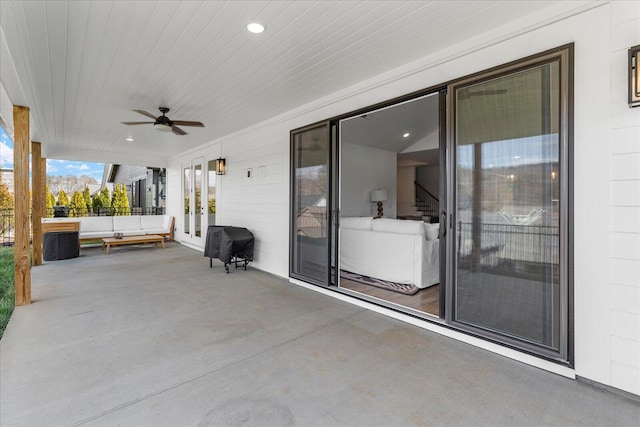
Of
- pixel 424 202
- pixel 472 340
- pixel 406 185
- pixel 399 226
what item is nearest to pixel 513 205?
pixel 472 340

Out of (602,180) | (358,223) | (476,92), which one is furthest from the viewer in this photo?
(358,223)

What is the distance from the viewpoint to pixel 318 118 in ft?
14.1

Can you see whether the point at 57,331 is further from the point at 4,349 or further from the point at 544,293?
the point at 544,293

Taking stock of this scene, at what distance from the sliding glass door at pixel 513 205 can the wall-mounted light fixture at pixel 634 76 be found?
0.33 metres

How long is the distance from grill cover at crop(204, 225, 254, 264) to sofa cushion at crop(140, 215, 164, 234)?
4.28 meters

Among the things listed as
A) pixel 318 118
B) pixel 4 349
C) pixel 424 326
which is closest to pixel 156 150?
pixel 318 118

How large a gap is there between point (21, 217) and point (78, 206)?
923 cm

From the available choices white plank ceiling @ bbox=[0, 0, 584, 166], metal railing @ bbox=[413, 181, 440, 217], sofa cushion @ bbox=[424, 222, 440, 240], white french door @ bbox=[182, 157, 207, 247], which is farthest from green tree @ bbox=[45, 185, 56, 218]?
metal railing @ bbox=[413, 181, 440, 217]

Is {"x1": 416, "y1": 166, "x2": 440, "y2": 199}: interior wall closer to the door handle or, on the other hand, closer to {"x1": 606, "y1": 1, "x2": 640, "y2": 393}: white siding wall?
the door handle

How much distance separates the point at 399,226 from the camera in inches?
172

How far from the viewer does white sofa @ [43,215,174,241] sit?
7656mm

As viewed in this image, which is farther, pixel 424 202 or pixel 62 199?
pixel 424 202

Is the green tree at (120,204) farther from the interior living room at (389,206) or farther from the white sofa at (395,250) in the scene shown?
the white sofa at (395,250)

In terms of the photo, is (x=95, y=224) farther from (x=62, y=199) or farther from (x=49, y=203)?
(x=62, y=199)
